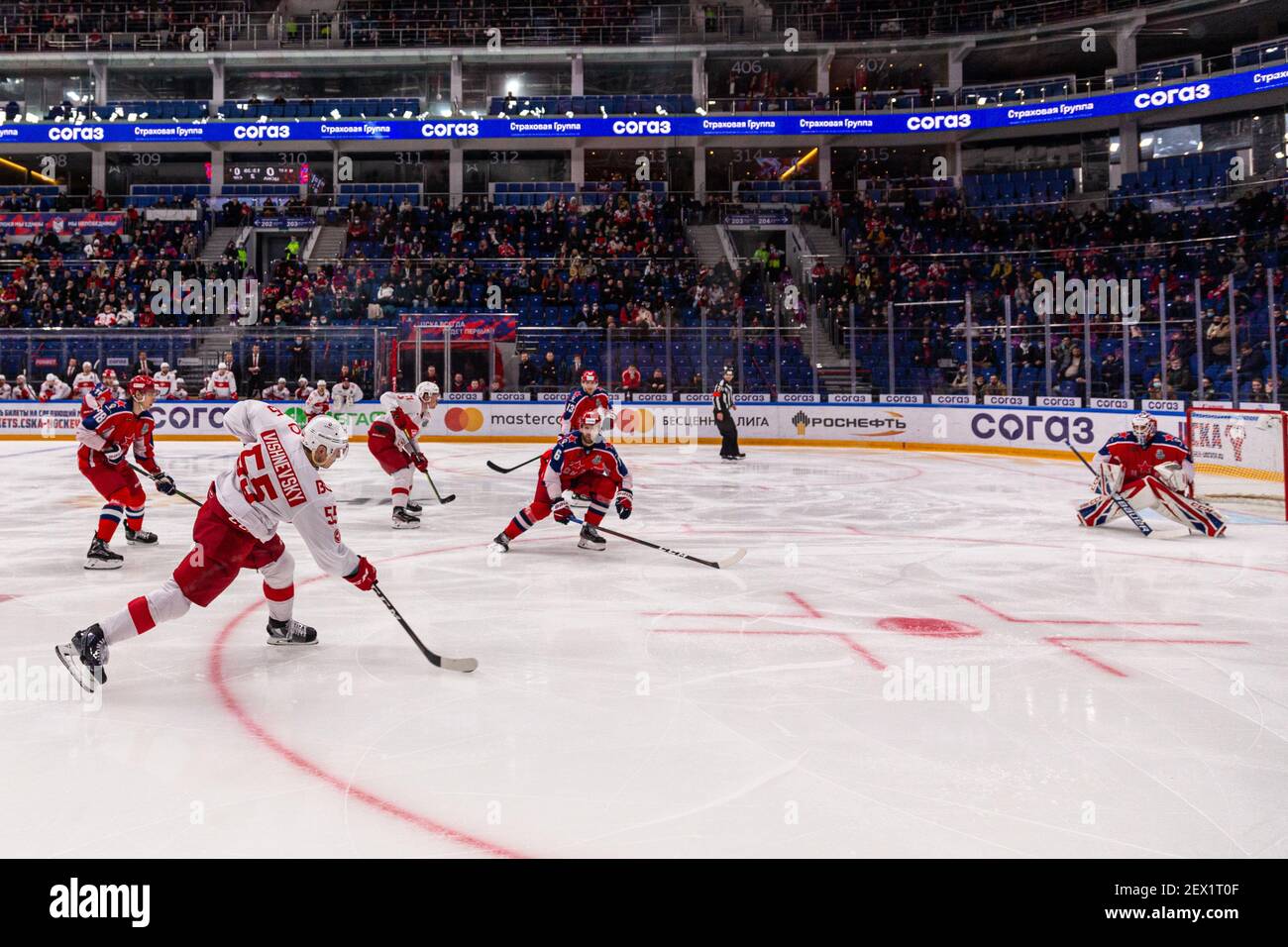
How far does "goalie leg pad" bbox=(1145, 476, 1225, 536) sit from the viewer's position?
8523mm

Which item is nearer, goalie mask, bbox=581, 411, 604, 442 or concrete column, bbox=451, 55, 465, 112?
goalie mask, bbox=581, 411, 604, 442

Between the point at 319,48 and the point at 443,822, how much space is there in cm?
3018

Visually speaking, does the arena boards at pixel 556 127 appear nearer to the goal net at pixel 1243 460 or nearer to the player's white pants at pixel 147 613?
the goal net at pixel 1243 460

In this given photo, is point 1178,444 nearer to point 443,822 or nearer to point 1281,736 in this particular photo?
point 1281,736

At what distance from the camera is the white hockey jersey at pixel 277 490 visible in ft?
14.2

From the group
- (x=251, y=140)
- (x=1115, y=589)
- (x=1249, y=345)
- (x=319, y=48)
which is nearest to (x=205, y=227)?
(x=251, y=140)

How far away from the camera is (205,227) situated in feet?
91.0

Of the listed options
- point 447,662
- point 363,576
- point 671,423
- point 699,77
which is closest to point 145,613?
point 363,576

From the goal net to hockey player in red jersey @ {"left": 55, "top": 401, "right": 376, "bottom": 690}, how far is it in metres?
9.48

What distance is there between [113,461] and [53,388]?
13.4 metres

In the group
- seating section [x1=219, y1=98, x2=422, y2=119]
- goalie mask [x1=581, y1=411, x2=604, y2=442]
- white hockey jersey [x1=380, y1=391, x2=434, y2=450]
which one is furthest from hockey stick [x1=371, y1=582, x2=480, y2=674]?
seating section [x1=219, y1=98, x2=422, y2=119]

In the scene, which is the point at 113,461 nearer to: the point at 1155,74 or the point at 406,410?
the point at 406,410
